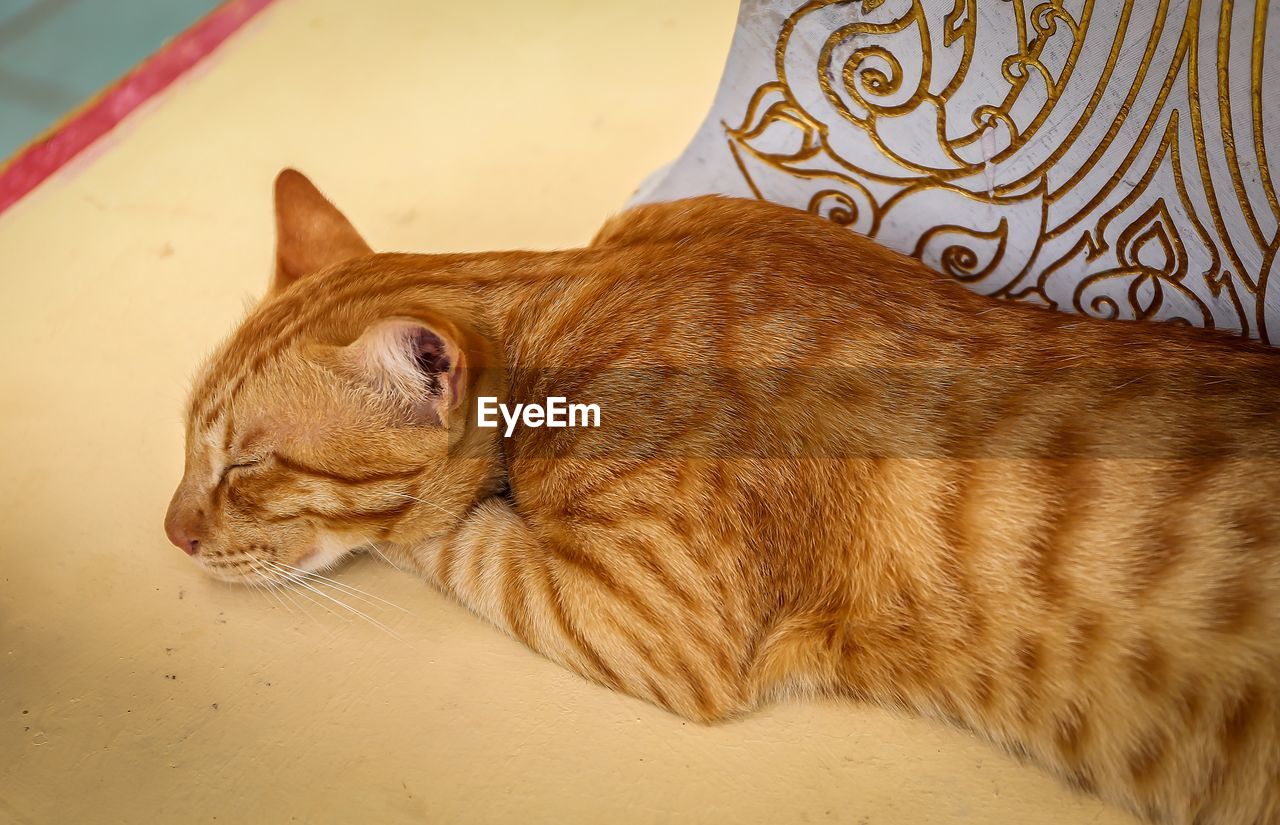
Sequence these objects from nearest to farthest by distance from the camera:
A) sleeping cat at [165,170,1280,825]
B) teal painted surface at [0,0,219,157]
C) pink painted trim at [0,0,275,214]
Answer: sleeping cat at [165,170,1280,825] → pink painted trim at [0,0,275,214] → teal painted surface at [0,0,219,157]

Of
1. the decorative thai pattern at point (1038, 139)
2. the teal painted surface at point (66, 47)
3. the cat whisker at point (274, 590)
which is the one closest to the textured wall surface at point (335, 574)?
the cat whisker at point (274, 590)

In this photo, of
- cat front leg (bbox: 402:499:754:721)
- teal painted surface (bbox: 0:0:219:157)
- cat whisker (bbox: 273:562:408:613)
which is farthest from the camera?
teal painted surface (bbox: 0:0:219:157)

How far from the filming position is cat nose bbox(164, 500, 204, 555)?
1829 millimetres

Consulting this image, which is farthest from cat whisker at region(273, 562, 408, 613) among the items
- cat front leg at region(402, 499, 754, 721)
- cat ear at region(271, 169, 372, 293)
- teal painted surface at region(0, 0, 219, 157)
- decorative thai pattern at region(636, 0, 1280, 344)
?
teal painted surface at region(0, 0, 219, 157)

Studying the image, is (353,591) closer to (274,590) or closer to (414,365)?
(274,590)

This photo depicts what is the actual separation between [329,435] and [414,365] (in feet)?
0.61

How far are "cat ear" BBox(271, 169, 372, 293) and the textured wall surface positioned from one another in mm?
436

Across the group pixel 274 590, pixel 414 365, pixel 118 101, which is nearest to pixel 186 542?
pixel 274 590

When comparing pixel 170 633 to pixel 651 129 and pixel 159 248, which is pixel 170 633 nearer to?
pixel 159 248

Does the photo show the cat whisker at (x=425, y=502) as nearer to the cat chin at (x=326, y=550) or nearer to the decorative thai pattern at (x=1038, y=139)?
the cat chin at (x=326, y=550)

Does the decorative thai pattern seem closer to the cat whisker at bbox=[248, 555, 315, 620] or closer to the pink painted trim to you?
the cat whisker at bbox=[248, 555, 315, 620]

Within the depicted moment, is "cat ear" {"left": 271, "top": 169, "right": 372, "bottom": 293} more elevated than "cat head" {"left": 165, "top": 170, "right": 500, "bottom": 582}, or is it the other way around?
"cat ear" {"left": 271, "top": 169, "right": 372, "bottom": 293}

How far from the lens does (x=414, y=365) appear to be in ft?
5.54

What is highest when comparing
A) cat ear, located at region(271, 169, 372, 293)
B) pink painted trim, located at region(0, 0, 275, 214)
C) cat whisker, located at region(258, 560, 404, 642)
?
pink painted trim, located at region(0, 0, 275, 214)
